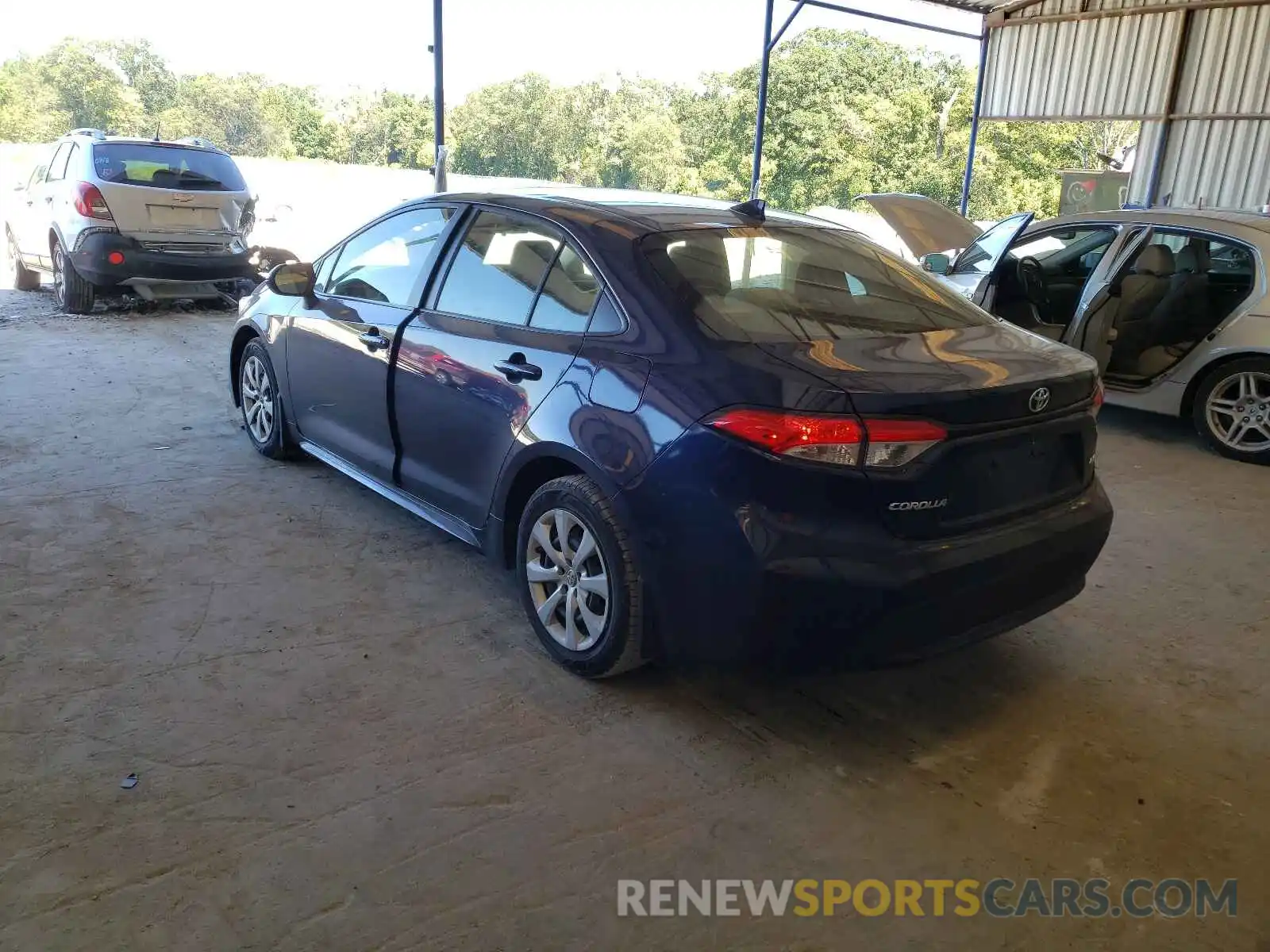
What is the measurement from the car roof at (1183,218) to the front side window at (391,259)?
190 inches

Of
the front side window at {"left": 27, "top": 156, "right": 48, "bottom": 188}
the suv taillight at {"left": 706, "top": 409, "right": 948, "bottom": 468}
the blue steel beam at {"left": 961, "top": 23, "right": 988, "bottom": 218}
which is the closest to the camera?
the suv taillight at {"left": 706, "top": 409, "right": 948, "bottom": 468}

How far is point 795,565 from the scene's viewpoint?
2.53 m

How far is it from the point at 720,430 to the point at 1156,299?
5367 mm

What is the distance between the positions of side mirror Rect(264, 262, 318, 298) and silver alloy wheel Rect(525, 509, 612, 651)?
2.12 metres

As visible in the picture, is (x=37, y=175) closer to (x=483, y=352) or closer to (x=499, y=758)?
(x=483, y=352)

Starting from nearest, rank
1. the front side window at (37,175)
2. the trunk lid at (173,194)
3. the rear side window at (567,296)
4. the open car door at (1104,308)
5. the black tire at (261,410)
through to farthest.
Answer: the rear side window at (567,296), the black tire at (261,410), the open car door at (1104,308), the trunk lid at (173,194), the front side window at (37,175)

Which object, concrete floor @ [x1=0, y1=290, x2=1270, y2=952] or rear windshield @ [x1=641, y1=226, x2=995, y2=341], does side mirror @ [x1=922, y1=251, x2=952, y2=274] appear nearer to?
concrete floor @ [x1=0, y1=290, x2=1270, y2=952]

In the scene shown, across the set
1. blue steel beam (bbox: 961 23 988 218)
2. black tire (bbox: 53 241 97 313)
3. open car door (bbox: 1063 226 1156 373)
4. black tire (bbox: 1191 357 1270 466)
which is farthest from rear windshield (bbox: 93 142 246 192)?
blue steel beam (bbox: 961 23 988 218)

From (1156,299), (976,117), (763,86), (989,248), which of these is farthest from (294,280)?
(976,117)

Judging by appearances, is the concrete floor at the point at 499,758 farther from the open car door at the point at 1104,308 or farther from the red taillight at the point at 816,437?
the open car door at the point at 1104,308

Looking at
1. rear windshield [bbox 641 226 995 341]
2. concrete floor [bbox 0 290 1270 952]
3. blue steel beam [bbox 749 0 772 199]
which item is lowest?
concrete floor [bbox 0 290 1270 952]

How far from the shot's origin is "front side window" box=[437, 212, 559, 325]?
132 inches

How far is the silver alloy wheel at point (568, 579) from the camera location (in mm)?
2994

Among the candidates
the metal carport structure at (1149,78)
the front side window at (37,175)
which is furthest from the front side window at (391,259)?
the metal carport structure at (1149,78)
